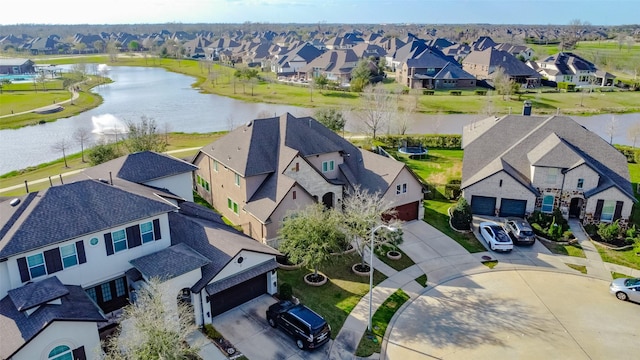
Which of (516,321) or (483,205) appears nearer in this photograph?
(516,321)

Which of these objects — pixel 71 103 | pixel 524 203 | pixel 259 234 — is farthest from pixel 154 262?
pixel 71 103

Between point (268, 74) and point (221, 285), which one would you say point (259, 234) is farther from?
point (268, 74)

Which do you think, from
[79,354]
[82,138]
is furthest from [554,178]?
[82,138]

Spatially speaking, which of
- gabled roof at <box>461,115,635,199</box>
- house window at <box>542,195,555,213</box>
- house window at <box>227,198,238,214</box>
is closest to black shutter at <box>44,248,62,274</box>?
house window at <box>227,198,238,214</box>

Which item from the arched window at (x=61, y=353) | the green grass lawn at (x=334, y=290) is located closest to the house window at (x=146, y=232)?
the arched window at (x=61, y=353)

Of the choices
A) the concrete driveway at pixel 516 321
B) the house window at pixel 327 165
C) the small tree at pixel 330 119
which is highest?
the small tree at pixel 330 119

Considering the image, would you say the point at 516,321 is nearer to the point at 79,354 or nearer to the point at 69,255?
the point at 79,354

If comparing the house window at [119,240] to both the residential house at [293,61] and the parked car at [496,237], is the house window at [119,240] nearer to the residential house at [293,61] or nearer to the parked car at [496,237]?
the parked car at [496,237]
